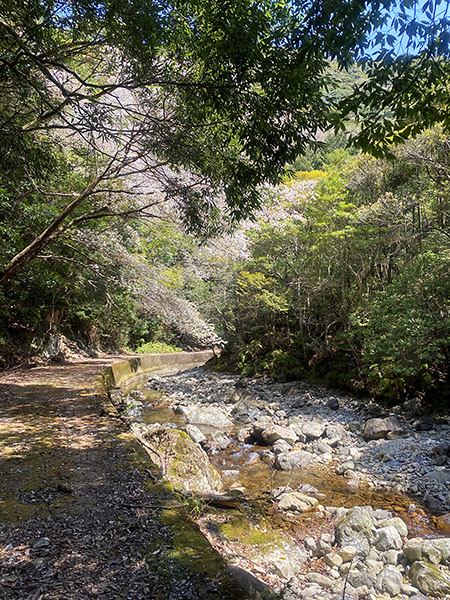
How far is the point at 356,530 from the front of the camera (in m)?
4.26

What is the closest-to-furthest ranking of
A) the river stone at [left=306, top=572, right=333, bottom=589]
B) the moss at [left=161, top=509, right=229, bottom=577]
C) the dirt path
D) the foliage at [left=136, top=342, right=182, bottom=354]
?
the dirt path
the moss at [left=161, top=509, right=229, bottom=577]
the river stone at [left=306, top=572, right=333, bottom=589]
the foliage at [left=136, top=342, right=182, bottom=354]

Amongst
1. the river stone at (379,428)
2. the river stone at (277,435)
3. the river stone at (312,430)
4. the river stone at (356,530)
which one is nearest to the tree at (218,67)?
the river stone at (356,530)

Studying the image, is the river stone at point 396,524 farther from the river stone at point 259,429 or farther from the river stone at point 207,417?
the river stone at point 207,417

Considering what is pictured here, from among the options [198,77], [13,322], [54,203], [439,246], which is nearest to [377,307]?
[439,246]

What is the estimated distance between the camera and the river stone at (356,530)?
4061 mm

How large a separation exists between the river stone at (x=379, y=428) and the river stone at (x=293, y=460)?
1.49m

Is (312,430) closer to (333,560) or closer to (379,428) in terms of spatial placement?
(379,428)

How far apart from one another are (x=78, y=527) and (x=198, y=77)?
15.0 feet

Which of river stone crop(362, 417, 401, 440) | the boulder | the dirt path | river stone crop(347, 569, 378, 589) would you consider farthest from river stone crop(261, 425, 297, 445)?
river stone crop(347, 569, 378, 589)

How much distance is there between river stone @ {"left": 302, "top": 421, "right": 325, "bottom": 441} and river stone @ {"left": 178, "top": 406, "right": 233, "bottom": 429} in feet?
6.93

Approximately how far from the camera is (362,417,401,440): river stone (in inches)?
297

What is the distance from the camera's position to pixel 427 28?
224 centimetres

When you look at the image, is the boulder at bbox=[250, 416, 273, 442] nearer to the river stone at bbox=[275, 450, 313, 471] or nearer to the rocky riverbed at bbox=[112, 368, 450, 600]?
the rocky riverbed at bbox=[112, 368, 450, 600]

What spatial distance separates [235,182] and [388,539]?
419cm
